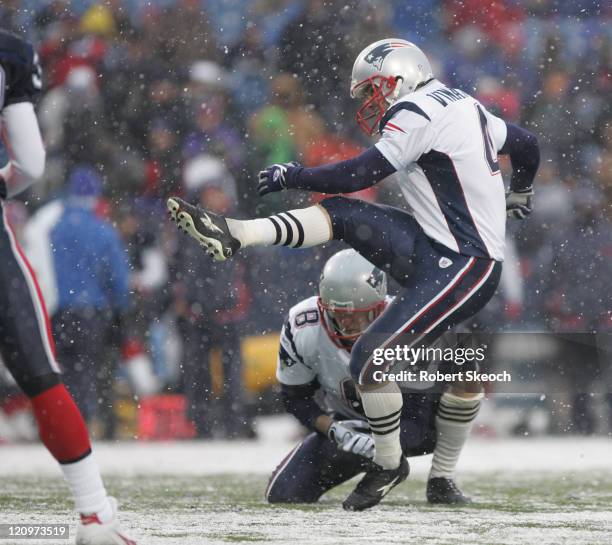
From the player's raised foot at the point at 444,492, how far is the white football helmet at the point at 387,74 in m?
1.47

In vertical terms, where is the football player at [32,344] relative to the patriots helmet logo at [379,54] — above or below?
below

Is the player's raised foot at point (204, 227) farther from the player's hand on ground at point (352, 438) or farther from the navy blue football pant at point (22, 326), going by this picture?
the player's hand on ground at point (352, 438)

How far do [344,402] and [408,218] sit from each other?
1139mm

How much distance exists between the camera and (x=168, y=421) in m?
9.09


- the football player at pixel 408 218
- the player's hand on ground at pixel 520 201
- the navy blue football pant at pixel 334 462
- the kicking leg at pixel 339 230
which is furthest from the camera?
the navy blue football pant at pixel 334 462

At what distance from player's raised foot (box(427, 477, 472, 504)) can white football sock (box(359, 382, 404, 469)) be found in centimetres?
44

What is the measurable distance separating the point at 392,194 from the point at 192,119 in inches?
56.5

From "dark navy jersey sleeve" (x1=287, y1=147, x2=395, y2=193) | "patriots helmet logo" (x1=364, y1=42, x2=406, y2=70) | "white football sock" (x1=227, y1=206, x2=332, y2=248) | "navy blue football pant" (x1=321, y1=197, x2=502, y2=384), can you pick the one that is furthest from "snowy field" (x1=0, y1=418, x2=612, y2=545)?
"patriots helmet logo" (x1=364, y1=42, x2=406, y2=70)

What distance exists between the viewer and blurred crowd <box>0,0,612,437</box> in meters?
8.70

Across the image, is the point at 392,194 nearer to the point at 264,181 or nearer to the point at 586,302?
the point at 586,302

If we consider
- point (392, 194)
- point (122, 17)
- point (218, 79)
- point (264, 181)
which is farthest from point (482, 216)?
point (122, 17)

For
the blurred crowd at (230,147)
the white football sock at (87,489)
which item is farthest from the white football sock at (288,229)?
the blurred crowd at (230,147)

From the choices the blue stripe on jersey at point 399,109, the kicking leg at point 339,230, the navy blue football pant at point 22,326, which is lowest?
the navy blue football pant at point 22,326

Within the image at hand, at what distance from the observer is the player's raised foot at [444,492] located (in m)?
5.56
